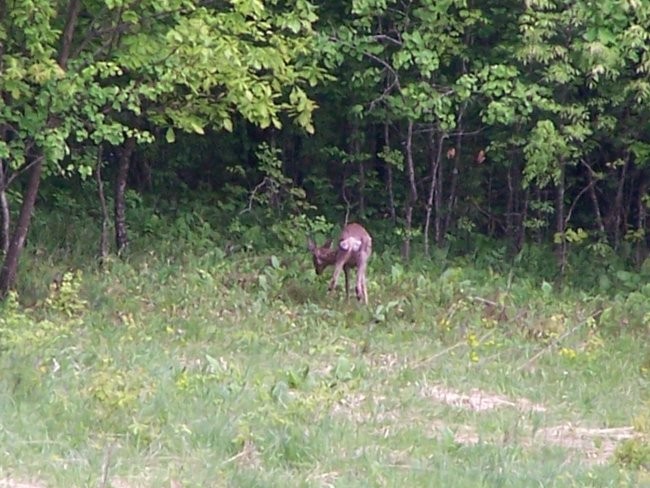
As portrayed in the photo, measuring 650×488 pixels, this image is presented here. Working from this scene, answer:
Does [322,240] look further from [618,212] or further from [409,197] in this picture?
[618,212]

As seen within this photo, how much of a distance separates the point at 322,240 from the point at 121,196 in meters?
3.04

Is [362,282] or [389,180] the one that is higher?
[389,180]

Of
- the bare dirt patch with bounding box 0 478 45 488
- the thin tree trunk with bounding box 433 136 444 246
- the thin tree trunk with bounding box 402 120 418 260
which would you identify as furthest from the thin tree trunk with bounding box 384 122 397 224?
the bare dirt patch with bounding box 0 478 45 488

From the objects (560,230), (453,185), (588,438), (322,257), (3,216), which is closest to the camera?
(588,438)

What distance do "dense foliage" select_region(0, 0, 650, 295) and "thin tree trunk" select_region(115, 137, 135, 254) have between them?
0.09ft

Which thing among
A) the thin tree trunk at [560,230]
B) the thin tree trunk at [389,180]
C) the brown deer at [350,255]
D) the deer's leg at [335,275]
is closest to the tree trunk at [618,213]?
the thin tree trunk at [560,230]

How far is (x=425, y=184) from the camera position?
20766 millimetres

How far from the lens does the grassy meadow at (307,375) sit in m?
8.68

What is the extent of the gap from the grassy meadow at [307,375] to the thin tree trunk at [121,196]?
28cm

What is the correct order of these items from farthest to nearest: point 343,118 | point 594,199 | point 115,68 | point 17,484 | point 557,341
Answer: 1. point 343,118
2. point 594,199
3. point 557,341
4. point 115,68
5. point 17,484

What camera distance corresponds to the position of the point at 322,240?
18.9m

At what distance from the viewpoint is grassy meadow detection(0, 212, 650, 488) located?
8680mm

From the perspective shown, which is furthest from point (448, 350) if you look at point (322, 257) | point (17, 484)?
point (17, 484)

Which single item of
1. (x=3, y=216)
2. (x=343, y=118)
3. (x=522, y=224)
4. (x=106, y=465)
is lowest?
(x=106, y=465)
